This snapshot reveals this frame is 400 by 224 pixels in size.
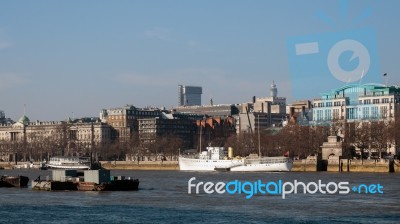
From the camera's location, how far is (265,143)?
19812cm

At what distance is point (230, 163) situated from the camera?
157125 millimetres

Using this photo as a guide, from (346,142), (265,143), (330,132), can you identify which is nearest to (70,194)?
(346,142)

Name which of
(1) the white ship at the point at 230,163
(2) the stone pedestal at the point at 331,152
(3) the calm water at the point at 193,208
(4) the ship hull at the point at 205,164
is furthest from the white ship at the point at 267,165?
(3) the calm water at the point at 193,208

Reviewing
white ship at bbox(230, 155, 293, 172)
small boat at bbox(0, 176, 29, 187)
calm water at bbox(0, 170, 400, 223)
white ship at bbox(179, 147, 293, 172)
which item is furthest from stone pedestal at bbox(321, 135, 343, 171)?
calm water at bbox(0, 170, 400, 223)

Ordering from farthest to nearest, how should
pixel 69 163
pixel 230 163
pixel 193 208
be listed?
1. pixel 69 163
2. pixel 230 163
3. pixel 193 208

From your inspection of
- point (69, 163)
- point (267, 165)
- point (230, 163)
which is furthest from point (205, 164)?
point (69, 163)

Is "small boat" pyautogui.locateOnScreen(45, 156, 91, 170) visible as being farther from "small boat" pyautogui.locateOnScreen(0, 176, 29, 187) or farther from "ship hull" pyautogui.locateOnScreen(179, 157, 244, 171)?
"small boat" pyautogui.locateOnScreen(0, 176, 29, 187)

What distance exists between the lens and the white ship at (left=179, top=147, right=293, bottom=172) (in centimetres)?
15075

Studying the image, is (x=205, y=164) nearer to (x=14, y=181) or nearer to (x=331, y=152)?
(x=331, y=152)

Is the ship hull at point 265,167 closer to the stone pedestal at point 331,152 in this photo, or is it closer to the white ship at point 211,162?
the white ship at point 211,162

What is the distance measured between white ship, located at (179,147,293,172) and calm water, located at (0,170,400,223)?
215ft

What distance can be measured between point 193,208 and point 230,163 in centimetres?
9112

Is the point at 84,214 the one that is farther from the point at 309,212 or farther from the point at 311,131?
the point at 311,131

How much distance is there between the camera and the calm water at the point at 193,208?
5838 cm
